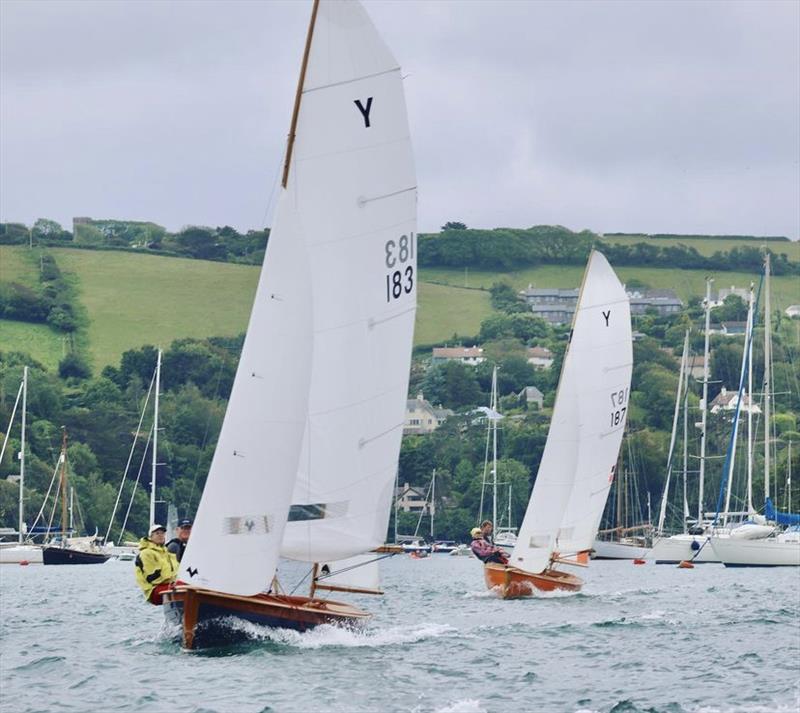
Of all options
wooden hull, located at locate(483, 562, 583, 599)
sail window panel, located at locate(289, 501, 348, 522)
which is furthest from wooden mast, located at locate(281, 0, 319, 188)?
wooden hull, located at locate(483, 562, 583, 599)

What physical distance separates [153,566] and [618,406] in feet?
→ 76.3

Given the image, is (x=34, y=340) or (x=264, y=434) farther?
(x=34, y=340)

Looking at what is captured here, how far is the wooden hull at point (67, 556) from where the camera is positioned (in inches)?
3681

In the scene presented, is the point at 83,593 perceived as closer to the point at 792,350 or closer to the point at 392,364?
the point at 392,364

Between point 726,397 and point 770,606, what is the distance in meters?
147

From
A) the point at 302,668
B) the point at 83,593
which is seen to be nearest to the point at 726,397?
the point at 83,593

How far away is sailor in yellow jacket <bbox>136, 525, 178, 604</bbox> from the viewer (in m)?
29.9

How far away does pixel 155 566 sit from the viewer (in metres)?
30.0

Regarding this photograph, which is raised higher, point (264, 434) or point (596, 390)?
point (596, 390)

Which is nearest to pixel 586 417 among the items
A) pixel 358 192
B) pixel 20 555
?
pixel 358 192

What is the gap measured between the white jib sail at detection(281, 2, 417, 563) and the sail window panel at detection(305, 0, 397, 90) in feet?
0.05

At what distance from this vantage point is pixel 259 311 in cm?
2916

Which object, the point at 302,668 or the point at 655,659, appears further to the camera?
the point at 655,659

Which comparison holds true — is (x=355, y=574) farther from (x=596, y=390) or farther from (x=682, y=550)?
(x=682, y=550)
